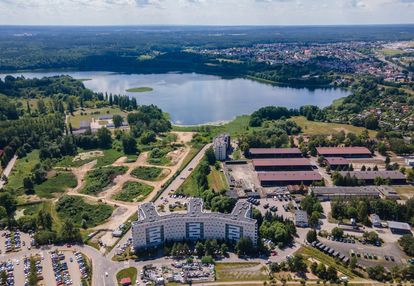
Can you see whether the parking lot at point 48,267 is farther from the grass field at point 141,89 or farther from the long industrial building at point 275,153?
the grass field at point 141,89

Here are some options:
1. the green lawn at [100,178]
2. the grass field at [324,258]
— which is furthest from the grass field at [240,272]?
the green lawn at [100,178]

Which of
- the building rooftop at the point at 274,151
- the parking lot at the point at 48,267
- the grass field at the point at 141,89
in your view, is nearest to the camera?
the parking lot at the point at 48,267

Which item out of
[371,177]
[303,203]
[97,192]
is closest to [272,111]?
[371,177]

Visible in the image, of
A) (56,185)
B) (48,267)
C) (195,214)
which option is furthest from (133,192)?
(48,267)

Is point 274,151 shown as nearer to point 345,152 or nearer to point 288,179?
point 288,179

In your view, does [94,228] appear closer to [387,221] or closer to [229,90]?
[387,221]

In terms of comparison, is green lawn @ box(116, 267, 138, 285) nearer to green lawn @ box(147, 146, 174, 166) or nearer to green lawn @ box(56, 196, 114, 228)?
green lawn @ box(56, 196, 114, 228)

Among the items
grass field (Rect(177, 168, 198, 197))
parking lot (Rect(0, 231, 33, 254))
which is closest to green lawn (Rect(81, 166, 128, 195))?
grass field (Rect(177, 168, 198, 197))
